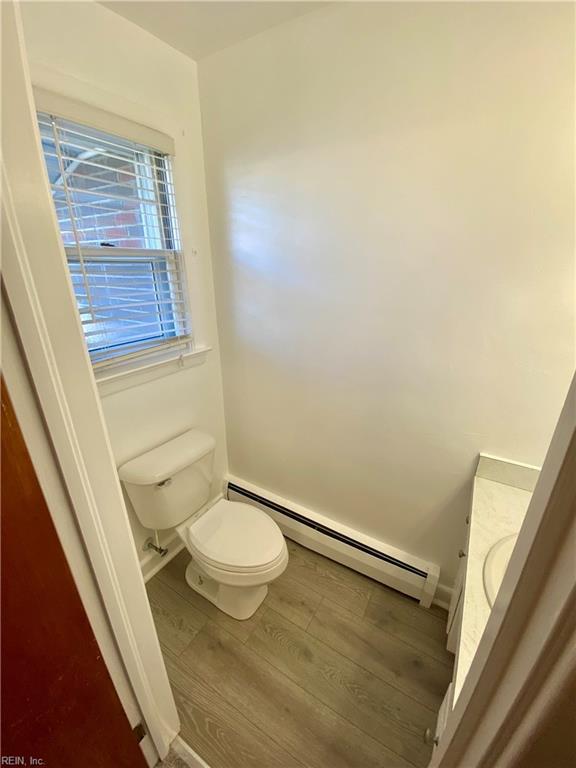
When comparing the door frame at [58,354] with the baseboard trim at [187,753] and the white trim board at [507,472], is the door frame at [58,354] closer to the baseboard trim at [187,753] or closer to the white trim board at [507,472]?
the baseboard trim at [187,753]

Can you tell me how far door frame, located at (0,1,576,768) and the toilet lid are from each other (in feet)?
1.42

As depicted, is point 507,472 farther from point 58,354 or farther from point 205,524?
point 58,354

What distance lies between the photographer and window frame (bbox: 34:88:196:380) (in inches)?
41.3

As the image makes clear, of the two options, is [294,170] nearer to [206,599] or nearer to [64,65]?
[64,65]

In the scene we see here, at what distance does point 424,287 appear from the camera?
3.90 feet

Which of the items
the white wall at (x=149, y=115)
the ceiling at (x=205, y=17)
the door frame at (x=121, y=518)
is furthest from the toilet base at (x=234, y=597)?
the ceiling at (x=205, y=17)

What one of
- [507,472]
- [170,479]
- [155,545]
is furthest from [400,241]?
[155,545]

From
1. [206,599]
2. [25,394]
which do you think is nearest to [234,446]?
[206,599]

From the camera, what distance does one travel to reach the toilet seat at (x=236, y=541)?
1.30 metres

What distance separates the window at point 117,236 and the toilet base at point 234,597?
1.16 meters

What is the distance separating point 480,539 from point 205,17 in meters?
2.05

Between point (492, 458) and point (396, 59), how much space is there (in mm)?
1442

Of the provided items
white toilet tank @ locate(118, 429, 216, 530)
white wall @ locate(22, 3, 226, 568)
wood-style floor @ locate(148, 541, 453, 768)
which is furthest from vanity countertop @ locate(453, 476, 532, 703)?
white wall @ locate(22, 3, 226, 568)

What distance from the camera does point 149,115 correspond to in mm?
1269
